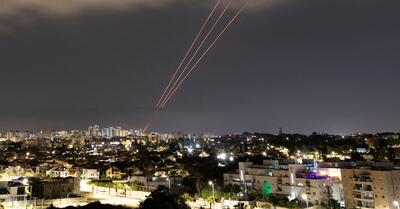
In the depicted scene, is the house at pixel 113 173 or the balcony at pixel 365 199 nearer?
the balcony at pixel 365 199

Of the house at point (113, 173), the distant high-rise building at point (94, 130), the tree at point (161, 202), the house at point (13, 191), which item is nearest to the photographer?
the tree at point (161, 202)

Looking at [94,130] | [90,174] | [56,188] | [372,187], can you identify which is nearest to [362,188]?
[372,187]

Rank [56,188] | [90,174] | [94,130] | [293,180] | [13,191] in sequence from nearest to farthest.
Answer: [13,191], [293,180], [56,188], [90,174], [94,130]

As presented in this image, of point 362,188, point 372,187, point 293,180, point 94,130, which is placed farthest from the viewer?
point 94,130

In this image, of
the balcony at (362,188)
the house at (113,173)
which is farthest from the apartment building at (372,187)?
the house at (113,173)

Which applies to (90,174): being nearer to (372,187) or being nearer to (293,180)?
(293,180)

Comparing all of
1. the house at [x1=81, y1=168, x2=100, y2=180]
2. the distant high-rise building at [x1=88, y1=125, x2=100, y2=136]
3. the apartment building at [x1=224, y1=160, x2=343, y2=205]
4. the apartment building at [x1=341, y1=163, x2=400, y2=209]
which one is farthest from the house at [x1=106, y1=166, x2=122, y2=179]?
the distant high-rise building at [x1=88, y1=125, x2=100, y2=136]

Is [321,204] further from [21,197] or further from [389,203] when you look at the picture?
[21,197]

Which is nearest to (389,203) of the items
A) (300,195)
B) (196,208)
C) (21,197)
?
(300,195)

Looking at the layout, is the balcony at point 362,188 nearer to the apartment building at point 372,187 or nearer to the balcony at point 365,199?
the apartment building at point 372,187
